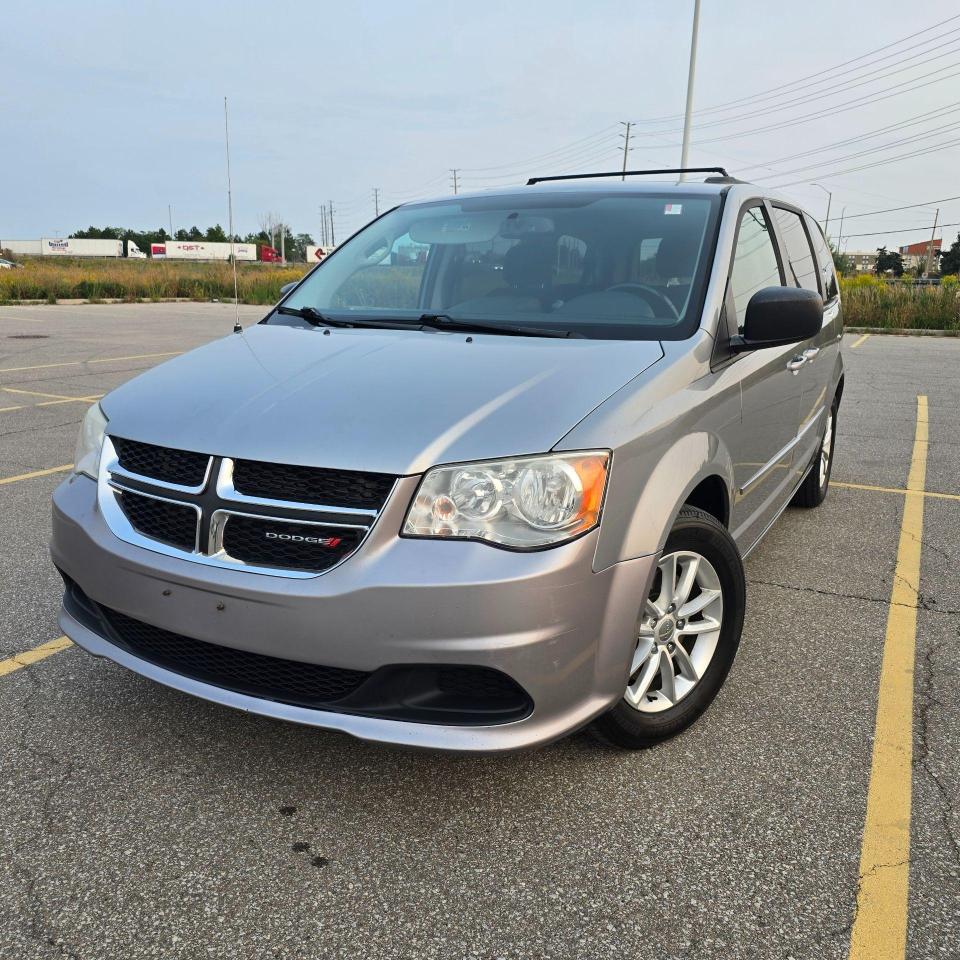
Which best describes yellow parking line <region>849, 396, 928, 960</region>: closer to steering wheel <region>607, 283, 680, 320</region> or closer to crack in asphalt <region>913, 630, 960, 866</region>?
crack in asphalt <region>913, 630, 960, 866</region>

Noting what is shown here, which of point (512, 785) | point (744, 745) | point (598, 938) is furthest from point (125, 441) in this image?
point (744, 745)

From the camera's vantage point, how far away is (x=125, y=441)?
2.61 m

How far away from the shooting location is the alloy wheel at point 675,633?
261 centimetres

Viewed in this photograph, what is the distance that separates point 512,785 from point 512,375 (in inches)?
46.9

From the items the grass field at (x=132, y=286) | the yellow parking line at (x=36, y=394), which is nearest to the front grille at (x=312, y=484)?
the yellow parking line at (x=36, y=394)

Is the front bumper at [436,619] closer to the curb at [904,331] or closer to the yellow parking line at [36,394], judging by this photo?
the yellow parking line at [36,394]

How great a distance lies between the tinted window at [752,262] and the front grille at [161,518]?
2005mm

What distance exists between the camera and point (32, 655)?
3.33 metres

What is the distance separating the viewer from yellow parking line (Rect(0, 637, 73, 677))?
323 centimetres

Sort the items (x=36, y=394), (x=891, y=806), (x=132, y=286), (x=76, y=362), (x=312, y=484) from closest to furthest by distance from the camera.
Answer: (x=312, y=484) < (x=891, y=806) < (x=36, y=394) < (x=76, y=362) < (x=132, y=286)

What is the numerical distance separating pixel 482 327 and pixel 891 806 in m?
1.96

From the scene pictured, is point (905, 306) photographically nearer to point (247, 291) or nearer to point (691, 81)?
point (691, 81)

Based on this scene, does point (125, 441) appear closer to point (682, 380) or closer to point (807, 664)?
point (682, 380)

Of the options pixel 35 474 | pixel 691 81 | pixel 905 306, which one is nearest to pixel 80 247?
pixel 691 81
